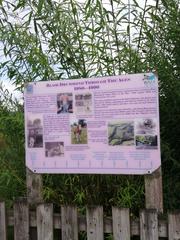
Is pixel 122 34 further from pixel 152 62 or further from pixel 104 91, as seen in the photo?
pixel 104 91

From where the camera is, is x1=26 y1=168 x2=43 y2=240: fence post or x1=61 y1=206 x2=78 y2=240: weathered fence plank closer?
x1=61 y1=206 x2=78 y2=240: weathered fence plank

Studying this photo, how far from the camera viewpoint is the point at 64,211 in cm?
474

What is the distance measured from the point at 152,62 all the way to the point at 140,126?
0.95 meters

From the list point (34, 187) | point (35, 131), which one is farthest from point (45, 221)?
point (35, 131)

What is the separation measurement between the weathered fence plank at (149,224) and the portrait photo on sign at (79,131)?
825 millimetres

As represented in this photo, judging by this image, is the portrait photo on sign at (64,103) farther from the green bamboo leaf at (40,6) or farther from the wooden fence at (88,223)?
the green bamboo leaf at (40,6)

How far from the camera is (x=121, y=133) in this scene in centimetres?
464

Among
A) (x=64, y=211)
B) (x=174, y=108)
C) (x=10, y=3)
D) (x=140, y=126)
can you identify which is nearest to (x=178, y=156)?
(x=174, y=108)

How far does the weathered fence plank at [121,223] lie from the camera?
453cm

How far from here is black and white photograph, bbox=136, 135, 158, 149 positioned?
4508 millimetres

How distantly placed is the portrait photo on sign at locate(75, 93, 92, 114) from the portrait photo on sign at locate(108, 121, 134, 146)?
249 millimetres

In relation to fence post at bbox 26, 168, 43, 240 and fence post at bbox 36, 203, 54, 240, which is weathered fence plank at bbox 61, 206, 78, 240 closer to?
fence post at bbox 36, 203, 54, 240

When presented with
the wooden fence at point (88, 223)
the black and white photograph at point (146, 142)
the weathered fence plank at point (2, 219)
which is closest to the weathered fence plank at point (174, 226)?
the wooden fence at point (88, 223)

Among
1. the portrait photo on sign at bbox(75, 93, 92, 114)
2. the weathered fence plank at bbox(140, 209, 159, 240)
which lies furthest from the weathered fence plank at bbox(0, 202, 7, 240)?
the weathered fence plank at bbox(140, 209, 159, 240)
